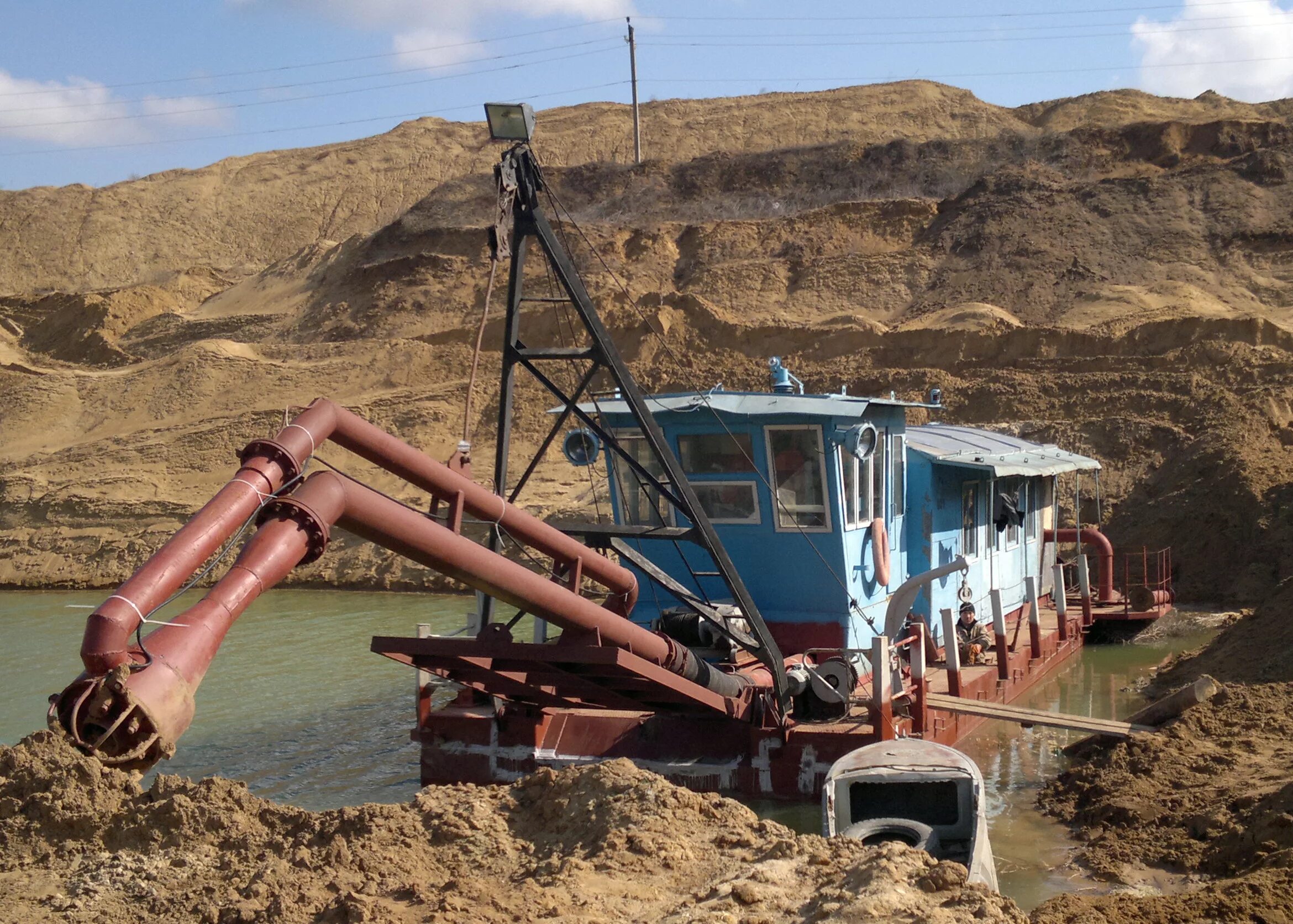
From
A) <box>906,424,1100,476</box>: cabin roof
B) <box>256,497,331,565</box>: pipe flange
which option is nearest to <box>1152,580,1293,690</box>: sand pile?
<box>906,424,1100,476</box>: cabin roof

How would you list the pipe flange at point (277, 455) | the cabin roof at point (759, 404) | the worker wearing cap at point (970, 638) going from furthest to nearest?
the worker wearing cap at point (970, 638)
the cabin roof at point (759, 404)
the pipe flange at point (277, 455)

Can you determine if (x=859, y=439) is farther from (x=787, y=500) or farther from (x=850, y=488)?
(x=787, y=500)

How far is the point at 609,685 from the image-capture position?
9.80 meters

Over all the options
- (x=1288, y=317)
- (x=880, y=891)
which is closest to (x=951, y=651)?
(x=880, y=891)

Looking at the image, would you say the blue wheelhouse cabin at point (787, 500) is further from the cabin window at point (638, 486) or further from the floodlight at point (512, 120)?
the floodlight at point (512, 120)

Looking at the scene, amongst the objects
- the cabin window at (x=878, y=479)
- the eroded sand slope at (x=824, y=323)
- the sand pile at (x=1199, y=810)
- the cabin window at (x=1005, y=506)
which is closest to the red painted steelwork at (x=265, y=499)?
the cabin window at (x=878, y=479)

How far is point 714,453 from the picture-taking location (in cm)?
1212

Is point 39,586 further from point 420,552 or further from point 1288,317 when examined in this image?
point 1288,317

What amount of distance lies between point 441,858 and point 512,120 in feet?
19.1

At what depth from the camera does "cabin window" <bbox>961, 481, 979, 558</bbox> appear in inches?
608

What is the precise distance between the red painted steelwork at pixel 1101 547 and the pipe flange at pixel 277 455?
583 inches

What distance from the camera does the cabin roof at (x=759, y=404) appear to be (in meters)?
11.6

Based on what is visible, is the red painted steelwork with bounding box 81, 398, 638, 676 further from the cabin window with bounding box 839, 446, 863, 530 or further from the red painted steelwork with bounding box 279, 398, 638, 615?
the cabin window with bounding box 839, 446, 863, 530

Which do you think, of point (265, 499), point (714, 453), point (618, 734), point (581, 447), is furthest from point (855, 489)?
point (265, 499)
